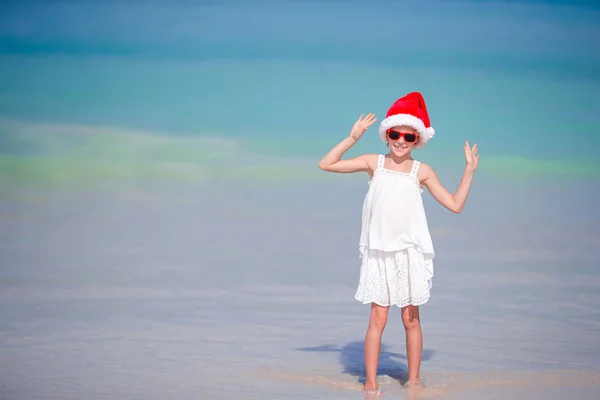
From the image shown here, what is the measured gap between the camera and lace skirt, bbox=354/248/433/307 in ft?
11.9

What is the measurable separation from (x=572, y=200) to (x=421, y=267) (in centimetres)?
640

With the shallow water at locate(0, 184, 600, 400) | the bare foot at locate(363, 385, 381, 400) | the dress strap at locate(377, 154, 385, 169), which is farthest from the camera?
the shallow water at locate(0, 184, 600, 400)

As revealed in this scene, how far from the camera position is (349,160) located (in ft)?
12.0

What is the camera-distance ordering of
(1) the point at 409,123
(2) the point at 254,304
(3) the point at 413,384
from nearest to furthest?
(1) the point at 409,123, (3) the point at 413,384, (2) the point at 254,304

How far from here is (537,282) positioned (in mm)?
6480

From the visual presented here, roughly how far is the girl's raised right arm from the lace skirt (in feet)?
1.22

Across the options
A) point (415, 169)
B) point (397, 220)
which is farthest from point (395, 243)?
point (415, 169)

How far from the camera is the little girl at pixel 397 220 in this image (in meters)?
3.61

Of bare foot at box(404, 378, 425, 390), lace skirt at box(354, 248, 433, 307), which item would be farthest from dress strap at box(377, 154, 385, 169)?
bare foot at box(404, 378, 425, 390)

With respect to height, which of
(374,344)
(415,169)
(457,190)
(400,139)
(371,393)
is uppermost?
(400,139)

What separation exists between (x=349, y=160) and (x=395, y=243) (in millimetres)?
410

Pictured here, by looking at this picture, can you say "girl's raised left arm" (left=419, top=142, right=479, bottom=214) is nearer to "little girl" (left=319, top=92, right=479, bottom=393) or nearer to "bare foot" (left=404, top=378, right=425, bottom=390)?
"little girl" (left=319, top=92, right=479, bottom=393)

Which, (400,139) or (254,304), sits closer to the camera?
(400,139)

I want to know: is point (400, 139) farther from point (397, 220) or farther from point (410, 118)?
point (397, 220)
